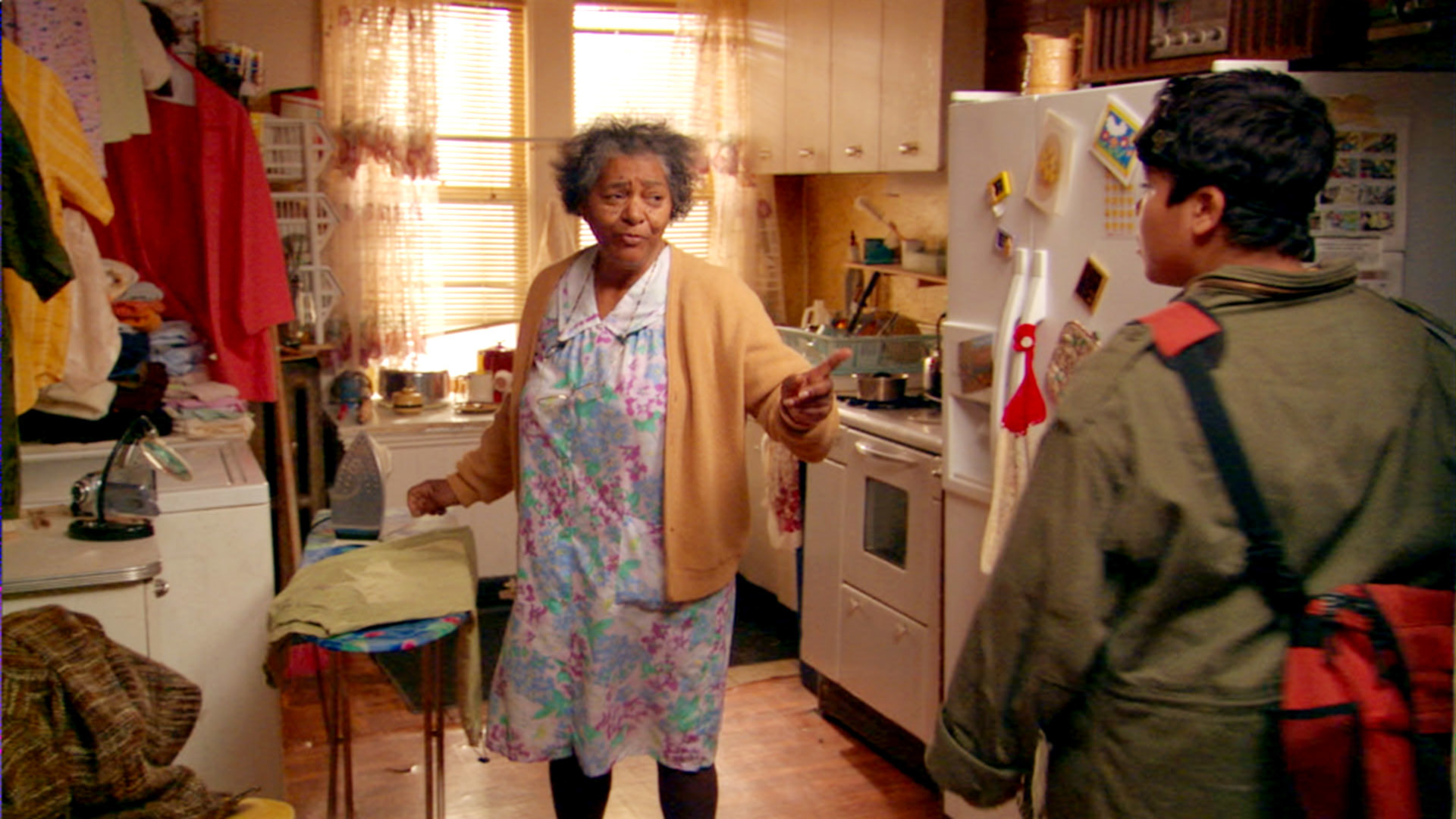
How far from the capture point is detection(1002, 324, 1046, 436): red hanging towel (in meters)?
2.55

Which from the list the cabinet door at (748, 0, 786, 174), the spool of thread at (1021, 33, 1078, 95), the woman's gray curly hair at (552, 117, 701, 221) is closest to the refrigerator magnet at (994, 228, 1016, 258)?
the spool of thread at (1021, 33, 1078, 95)

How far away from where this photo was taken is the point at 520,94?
181 inches

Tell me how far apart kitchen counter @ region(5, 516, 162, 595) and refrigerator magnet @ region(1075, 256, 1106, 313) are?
5.77ft

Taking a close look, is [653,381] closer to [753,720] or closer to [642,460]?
[642,460]

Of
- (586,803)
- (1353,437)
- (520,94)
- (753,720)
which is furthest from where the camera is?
(520,94)

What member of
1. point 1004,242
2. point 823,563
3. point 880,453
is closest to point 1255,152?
point 1004,242

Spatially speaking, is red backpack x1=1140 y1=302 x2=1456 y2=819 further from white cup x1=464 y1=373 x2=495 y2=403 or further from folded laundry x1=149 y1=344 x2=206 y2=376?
white cup x1=464 y1=373 x2=495 y2=403

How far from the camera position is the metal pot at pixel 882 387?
352 cm

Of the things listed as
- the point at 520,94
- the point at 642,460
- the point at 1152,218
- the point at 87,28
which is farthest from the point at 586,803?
the point at 520,94

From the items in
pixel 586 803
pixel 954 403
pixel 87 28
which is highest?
pixel 87 28

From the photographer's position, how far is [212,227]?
3.43 metres

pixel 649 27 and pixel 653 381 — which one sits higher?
pixel 649 27

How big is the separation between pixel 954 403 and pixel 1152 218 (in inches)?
59.7

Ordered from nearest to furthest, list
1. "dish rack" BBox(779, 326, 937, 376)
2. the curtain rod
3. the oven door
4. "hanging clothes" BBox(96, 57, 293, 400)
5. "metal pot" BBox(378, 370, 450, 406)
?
1. the oven door
2. "hanging clothes" BBox(96, 57, 293, 400)
3. "dish rack" BBox(779, 326, 937, 376)
4. "metal pot" BBox(378, 370, 450, 406)
5. the curtain rod
